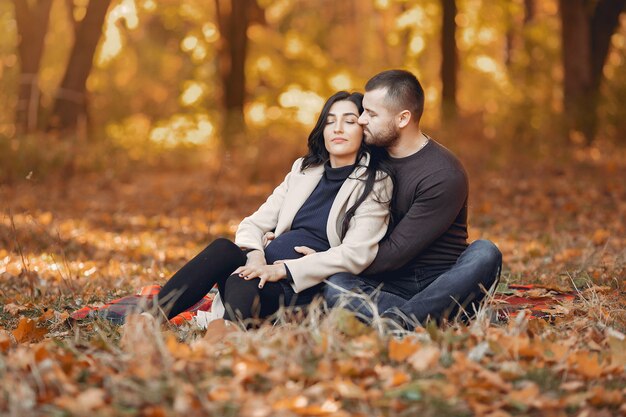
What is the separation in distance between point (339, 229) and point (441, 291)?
2.09 ft

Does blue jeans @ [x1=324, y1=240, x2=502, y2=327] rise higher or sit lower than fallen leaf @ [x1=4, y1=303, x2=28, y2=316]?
higher

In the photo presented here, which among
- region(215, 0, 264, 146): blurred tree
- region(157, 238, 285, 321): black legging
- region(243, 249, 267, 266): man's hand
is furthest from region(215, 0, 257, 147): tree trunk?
region(157, 238, 285, 321): black legging

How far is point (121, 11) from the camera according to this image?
14.7 metres

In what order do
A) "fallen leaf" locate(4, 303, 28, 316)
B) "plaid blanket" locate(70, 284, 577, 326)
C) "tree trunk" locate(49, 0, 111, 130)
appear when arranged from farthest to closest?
"tree trunk" locate(49, 0, 111, 130) < "fallen leaf" locate(4, 303, 28, 316) < "plaid blanket" locate(70, 284, 577, 326)

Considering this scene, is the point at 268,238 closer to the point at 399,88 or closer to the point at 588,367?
the point at 399,88

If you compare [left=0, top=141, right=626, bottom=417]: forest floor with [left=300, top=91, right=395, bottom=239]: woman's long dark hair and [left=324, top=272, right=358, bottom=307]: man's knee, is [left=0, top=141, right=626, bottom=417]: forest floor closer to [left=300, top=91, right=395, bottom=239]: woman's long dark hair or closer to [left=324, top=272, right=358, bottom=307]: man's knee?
[left=324, top=272, right=358, bottom=307]: man's knee

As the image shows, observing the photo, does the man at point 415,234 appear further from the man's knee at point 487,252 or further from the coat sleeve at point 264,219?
the coat sleeve at point 264,219

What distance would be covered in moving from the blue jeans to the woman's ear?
775 mm

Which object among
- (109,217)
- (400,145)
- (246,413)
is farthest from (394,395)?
(109,217)

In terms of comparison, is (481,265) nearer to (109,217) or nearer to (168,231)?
(168,231)

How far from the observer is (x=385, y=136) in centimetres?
457

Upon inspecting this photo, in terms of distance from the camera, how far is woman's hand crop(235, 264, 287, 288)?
4.36m

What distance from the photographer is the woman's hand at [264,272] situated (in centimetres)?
436

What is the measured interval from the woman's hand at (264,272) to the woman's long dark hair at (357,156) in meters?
0.40
